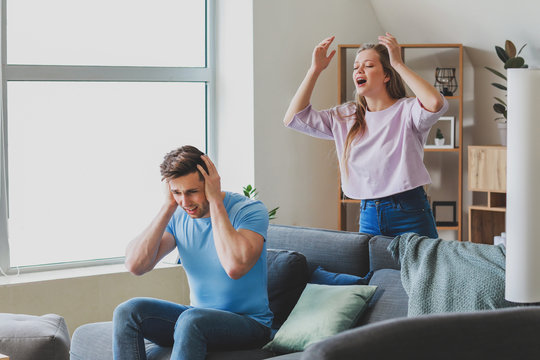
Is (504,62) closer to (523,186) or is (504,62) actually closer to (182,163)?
(182,163)

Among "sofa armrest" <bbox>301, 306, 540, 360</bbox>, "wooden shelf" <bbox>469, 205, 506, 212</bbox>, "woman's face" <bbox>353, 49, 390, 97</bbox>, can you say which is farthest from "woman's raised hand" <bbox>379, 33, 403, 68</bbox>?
"sofa armrest" <bbox>301, 306, 540, 360</bbox>

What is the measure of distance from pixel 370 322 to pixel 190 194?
31.0 inches

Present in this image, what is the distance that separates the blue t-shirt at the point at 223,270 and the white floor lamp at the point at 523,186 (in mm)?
1130

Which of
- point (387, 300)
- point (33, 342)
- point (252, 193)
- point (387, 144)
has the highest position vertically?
point (387, 144)

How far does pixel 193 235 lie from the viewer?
3031mm

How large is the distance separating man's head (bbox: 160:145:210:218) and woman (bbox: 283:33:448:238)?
2.25 ft

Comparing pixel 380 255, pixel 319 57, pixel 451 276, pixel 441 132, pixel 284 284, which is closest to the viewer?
pixel 451 276

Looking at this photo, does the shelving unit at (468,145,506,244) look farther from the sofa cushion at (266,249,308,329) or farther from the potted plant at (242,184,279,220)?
the sofa cushion at (266,249,308,329)

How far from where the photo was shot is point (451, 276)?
2639 mm

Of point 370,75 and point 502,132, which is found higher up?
point 370,75

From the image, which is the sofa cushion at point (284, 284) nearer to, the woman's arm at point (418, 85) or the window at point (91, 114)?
the woman's arm at point (418, 85)

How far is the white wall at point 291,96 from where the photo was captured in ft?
15.3

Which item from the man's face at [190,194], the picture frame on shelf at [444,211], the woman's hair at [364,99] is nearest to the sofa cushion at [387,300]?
the woman's hair at [364,99]

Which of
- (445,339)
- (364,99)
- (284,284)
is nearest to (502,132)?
(364,99)
